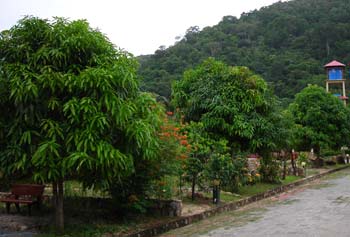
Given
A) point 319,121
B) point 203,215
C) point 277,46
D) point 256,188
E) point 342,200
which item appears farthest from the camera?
point 277,46

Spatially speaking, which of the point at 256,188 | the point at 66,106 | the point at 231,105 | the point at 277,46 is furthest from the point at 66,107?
the point at 277,46

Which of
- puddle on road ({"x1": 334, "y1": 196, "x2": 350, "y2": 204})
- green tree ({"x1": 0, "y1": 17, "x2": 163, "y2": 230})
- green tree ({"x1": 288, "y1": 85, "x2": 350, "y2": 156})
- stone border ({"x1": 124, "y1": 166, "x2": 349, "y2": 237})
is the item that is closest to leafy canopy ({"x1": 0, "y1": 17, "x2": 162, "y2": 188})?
green tree ({"x1": 0, "y1": 17, "x2": 163, "y2": 230})

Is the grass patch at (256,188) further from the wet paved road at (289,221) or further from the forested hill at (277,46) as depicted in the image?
the forested hill at (277,46)

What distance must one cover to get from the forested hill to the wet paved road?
3302 centimetres

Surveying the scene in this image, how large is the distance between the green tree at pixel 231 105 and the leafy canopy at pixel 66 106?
8423 mm

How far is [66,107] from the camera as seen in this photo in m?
8.12

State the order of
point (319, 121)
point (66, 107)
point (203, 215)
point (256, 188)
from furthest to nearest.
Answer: point (319, 121), point (256, 188), point (203, 215), point (66, 107)

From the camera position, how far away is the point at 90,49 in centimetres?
912

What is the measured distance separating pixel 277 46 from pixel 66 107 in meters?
64.0

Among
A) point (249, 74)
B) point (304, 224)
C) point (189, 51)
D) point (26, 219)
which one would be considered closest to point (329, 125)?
point (249, 74)

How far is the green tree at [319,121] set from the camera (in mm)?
32656

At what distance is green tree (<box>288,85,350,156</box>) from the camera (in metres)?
32.7

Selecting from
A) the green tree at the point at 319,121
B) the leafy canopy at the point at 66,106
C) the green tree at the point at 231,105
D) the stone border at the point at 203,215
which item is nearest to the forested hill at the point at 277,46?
the green tree at the point at 319,121

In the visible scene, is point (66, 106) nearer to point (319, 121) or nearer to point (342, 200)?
point (342, 200)
